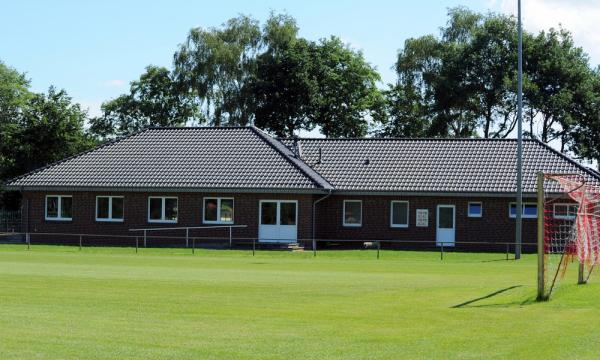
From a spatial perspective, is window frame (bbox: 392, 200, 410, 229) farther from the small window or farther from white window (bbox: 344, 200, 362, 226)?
the small window

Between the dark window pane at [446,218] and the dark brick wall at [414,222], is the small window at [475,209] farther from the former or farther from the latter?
the dark window pane at [446,218]

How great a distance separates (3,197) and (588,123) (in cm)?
4232

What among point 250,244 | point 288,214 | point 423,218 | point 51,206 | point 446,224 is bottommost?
point 250,244

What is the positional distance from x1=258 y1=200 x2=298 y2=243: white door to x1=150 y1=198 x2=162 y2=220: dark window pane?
5.09 metres

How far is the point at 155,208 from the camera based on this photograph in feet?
161

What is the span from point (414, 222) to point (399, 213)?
2.85ft

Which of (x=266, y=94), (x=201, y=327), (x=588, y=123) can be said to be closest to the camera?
(x=201, y=327)

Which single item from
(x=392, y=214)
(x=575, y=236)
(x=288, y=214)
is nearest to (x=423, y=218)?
(x=392, y=214)

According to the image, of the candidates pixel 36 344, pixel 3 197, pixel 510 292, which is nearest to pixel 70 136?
pixel 3 197

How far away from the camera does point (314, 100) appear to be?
73.9 m

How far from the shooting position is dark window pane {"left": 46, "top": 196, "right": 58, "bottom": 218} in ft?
165

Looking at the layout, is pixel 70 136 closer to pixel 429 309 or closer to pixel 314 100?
pixel 314 100

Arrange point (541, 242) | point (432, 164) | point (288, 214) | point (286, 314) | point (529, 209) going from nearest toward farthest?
point (286, 314) → point (541, 242) → point (529, 209) → point (288, 214) → point (432, 164)

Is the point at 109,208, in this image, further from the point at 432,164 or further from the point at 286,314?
A: the point at 286,314
